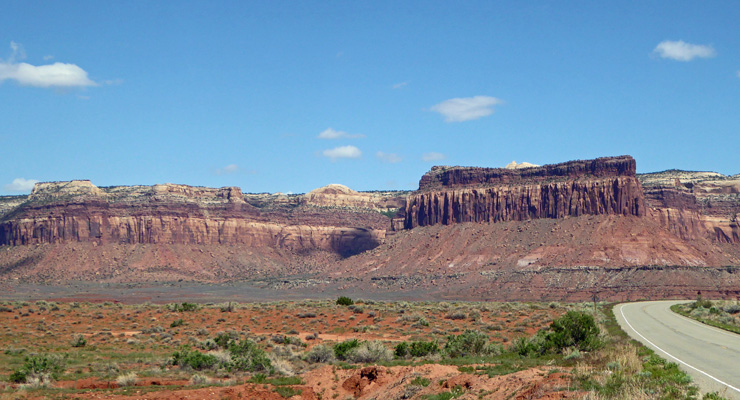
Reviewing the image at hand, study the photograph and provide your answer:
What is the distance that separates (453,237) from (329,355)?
112055mm

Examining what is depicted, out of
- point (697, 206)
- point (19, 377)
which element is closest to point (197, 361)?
point (19, 377)

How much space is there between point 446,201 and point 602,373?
134467 mm

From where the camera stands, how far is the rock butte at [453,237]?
110500 mm

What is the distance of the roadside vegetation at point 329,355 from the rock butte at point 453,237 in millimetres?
57312

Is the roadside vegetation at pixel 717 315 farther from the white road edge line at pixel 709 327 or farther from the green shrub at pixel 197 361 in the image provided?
the green shrub at pixel 197 361

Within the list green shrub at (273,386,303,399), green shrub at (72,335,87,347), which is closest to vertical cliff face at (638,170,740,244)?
green shrub at (72,335,87,347)

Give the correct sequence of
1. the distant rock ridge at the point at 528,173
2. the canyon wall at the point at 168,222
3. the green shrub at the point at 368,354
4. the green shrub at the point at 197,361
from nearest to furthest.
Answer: the green shrub at the point at 197,361, the green shrub at the point at 368,354, the distant rock ridge at the point at 528,173, the canyon wall at the point at 168,222

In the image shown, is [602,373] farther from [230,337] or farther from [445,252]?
[445,252]

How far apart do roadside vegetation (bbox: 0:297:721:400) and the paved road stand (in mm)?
897

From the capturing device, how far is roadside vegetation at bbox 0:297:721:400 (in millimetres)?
18516

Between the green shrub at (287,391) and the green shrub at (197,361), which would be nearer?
the green shrub at (287,391)

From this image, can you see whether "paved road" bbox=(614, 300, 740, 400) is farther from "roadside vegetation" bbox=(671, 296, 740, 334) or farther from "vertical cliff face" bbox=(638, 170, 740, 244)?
"vertical cliff face" bbox=(638, 170, 740, 244)

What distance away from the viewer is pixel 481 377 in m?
19.9

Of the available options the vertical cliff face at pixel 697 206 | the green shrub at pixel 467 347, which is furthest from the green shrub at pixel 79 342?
the vertical cliff face at pixel 697 206
